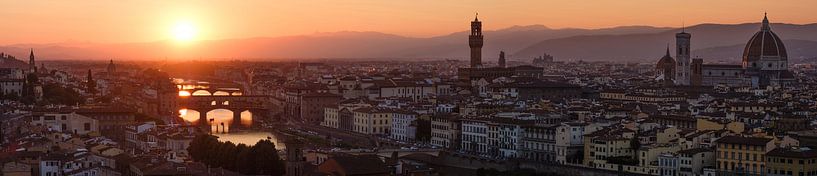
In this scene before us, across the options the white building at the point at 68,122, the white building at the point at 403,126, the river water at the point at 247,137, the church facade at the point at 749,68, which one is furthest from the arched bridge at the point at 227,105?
the church facade at the point at 749,68

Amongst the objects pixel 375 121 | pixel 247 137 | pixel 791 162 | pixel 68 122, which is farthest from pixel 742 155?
pixel 247 137

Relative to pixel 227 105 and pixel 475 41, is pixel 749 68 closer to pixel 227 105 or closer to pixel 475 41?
pixel 475 41

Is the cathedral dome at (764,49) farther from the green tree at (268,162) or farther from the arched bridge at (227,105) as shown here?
the green tree at (268,162)

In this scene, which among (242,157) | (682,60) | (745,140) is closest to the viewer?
(745,140)

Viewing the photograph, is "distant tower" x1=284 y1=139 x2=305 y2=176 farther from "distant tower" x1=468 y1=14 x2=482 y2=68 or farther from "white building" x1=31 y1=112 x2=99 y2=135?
"distant tower" x1=468 y1=14 x2=482 y2=68

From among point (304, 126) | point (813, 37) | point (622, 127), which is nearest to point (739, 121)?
point (622, 127)

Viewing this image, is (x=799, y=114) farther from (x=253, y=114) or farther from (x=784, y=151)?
(x=253, y=114)

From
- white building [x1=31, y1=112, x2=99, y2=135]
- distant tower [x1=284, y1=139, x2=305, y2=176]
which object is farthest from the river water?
distant tower [x1=284, y1=139, x2=305, y2=176]
